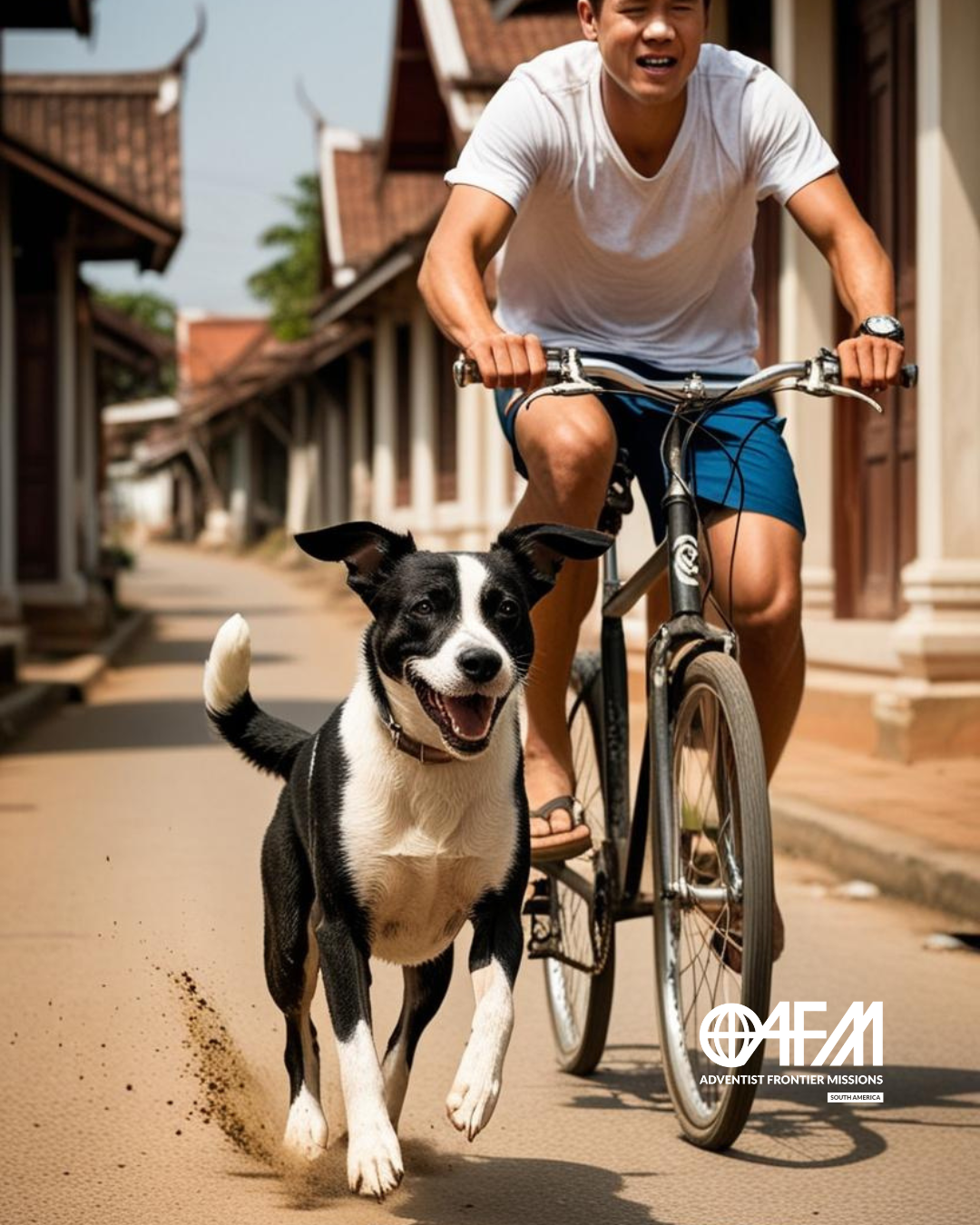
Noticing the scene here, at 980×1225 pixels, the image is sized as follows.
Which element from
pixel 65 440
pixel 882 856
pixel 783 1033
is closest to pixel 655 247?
pixel 783 1033

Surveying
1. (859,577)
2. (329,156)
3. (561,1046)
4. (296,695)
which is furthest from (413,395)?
(561,1046)

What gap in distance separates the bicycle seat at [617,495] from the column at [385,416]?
27360 mm

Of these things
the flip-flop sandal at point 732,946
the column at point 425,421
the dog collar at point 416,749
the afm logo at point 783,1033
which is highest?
the column at point 425,421

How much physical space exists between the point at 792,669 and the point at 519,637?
950 mm

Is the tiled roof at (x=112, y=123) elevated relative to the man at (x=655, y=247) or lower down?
elevated

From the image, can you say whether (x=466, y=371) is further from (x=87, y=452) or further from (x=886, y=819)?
(x=87, y=452)

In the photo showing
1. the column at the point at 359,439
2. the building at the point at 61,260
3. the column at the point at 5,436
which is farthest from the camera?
the column at the point at 359,439

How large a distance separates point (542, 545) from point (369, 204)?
32381mm

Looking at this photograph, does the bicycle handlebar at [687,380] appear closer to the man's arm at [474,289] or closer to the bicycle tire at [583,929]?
the man's arm at [474,289]

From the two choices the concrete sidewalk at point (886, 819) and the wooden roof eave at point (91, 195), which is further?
the wooden roof eave at point (91, 195)

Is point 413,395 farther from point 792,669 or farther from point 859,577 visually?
point 792,669

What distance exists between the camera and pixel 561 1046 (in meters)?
5.08

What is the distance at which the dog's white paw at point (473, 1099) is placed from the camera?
3477 millimetres

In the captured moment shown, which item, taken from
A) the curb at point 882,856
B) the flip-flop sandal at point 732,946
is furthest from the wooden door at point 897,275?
the flip-flop sandal at point 732,946
